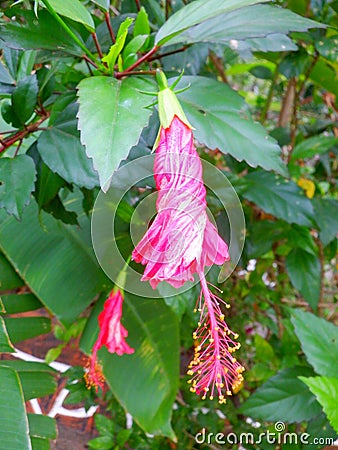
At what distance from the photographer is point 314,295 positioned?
1.02 meters

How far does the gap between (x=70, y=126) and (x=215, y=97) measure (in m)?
0.18

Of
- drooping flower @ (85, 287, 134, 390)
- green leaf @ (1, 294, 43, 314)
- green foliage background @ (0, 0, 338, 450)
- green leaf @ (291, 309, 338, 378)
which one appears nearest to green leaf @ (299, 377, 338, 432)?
green foliage background @ (0, 0, 338, 450)

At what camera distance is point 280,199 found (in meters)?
0.89

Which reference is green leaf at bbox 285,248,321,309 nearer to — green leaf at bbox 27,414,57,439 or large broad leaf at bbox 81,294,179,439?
large broad leaf at bbox 81,294,179,439

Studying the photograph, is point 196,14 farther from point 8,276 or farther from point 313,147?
point 8,276

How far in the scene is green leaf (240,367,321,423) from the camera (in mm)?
852

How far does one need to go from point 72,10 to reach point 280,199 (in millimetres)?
528

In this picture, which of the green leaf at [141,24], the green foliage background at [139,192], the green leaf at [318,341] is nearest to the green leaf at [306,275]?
the green foliage background at [139,192]

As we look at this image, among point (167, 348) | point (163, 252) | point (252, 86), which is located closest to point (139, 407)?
point (167, 348)

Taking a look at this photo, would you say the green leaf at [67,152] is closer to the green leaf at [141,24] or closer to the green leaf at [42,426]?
the green leaf at [141,24]

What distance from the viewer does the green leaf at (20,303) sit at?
103 cm

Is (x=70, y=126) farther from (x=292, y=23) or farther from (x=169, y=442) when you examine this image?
(x=169, y=442)

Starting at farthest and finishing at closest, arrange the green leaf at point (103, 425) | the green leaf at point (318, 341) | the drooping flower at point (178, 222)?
the green leaf at point (103, 425) → the green leaf at point (318, 341) → the drooping flower at point (178, 222)

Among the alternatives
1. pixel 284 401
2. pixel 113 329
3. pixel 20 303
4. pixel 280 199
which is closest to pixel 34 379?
pixel 20 303
